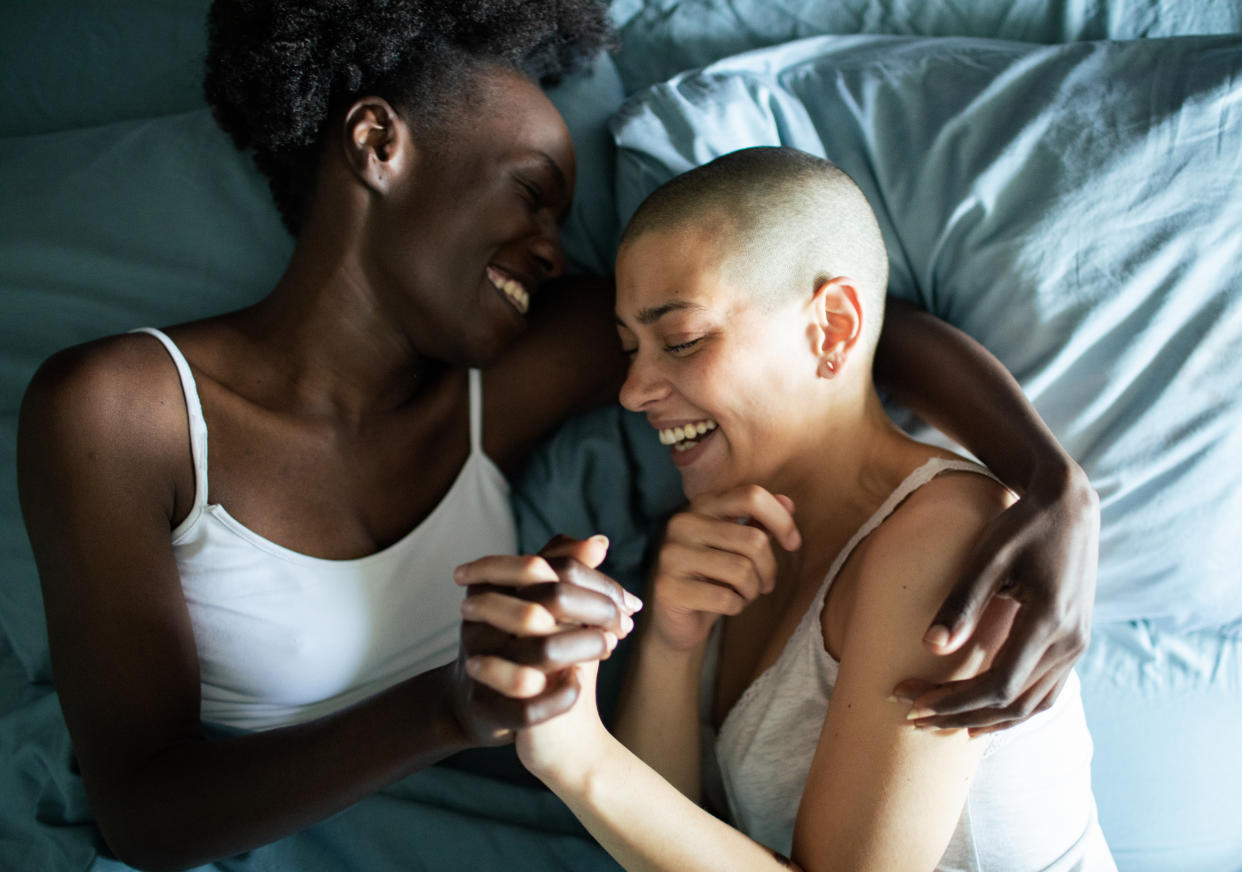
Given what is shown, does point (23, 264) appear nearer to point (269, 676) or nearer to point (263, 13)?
point (263, 13)

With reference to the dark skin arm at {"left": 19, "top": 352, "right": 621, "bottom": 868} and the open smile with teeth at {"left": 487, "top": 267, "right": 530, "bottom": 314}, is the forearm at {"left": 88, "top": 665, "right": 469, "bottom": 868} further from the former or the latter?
the open smile with teeth at {"left": 487, "top": 267, "right": 530, "bottom": 314}

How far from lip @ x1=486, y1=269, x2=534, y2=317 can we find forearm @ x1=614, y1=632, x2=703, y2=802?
467 mm

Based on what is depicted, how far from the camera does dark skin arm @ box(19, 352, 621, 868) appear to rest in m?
0.96

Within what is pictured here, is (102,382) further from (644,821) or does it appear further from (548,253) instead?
(644,821)

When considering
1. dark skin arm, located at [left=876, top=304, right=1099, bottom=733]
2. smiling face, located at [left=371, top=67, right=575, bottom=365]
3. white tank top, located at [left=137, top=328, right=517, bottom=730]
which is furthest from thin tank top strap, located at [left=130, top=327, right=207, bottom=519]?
dark skin arm, located at [left=876, top=304, right=1099, bottom=733]

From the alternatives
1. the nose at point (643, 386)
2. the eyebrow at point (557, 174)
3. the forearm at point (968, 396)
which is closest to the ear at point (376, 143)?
the eyebrow at point (557, 174)

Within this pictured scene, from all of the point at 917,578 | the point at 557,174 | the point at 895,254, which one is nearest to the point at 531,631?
the point at 917,578

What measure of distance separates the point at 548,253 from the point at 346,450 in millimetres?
379

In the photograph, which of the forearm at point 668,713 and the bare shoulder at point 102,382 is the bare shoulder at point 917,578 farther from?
the bare shoulder at point 102,382

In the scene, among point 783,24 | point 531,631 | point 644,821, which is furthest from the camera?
point 783,24

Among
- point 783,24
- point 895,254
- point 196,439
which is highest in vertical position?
point 783,24

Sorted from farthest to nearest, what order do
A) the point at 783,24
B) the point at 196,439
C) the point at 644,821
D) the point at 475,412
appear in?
the point at 783,24 < the point at 475,412 < the point at 196,439 < the point at 644,821

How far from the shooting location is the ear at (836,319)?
3.33ft

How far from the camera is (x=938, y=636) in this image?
0.79m
